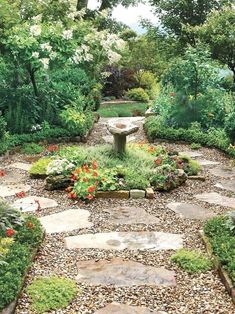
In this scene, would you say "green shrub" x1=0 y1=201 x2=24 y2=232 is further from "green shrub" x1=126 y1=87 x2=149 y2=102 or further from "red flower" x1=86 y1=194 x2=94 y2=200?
"green shrub" x1=126 y1=87 x2=149 y2=102

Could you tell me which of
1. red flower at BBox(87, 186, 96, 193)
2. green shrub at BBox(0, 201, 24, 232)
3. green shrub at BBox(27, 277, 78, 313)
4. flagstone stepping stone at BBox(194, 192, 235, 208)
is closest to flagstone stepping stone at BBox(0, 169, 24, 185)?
red flower at BBox(87, 186, 96, 193)

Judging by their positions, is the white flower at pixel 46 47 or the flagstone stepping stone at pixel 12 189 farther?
→ the white flower at pixel 46 47

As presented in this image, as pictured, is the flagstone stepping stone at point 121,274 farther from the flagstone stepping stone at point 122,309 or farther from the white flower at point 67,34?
the white flower at point 67,34

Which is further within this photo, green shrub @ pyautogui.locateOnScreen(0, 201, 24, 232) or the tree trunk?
the tree trunk

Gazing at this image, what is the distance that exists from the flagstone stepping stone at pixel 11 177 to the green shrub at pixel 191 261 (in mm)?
3020

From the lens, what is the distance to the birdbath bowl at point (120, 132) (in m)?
6.76

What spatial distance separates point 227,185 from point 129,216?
186 centimetres

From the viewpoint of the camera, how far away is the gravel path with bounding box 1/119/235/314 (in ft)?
11.3

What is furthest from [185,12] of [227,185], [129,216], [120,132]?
[129,216]

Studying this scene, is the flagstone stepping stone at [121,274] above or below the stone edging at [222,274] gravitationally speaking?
below

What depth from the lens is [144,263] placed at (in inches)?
161

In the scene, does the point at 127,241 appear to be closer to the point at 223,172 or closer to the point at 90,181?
the point at 90,181

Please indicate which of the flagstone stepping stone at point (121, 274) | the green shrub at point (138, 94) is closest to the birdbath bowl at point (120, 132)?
the flagstone stepping stone at point (121, 274)

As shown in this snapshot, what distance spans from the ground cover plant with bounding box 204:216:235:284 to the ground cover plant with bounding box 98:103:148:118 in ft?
27.4
